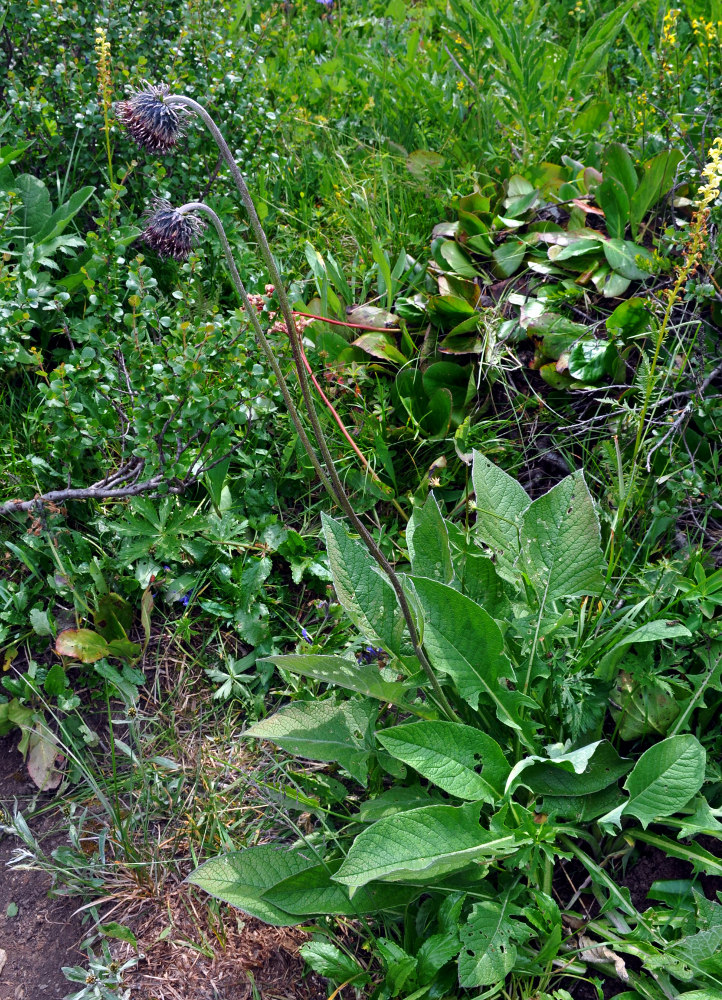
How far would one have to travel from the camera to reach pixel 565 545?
191 cm

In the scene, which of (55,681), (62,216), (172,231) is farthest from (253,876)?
(62,216)

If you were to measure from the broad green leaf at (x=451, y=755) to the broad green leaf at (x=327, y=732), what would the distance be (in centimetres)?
22

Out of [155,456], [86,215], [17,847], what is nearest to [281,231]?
[86,215]

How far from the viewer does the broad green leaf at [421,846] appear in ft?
4.84

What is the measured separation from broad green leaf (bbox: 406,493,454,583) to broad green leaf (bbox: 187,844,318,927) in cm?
67

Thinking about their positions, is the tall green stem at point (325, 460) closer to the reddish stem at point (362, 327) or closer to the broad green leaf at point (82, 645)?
the broad green leaf at point (82, 645)

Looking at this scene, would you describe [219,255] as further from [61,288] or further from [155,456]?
[155,456]

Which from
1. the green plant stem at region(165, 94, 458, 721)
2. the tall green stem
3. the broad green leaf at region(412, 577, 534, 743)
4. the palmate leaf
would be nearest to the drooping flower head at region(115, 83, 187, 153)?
the green plant stem at region(165, 94, 458, 721)

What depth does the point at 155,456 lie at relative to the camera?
7.68ft

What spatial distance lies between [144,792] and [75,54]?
258cm

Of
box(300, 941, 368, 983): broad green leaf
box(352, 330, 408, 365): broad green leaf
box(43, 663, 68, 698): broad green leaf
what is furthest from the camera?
box(352, 330, 408, 365): broad green leaf

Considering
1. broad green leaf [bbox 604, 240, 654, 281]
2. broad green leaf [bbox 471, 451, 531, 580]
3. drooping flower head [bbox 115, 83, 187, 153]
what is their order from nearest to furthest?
drooping flower head [bbox 115, 83, 187, 153] → broad green leaf [bbox 471, 451, 531, 580] → broad green leaf [bbox 604, 240, 654, 281]

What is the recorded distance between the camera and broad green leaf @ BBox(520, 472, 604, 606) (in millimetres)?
1890

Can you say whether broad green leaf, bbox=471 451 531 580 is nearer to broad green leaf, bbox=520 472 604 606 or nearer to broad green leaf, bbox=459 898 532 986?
broad green leaf, bbox=520 472 604 606
